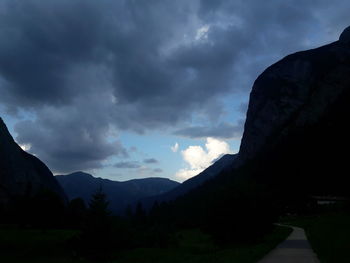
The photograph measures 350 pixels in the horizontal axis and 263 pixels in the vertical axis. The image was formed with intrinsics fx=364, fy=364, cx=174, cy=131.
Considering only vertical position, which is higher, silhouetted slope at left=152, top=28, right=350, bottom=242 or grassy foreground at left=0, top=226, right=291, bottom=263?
silhouetted slope at left=152, top=28, right=350, bottom=242

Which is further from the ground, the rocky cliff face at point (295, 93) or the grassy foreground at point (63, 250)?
the rocky cliff face at point (295, 93)

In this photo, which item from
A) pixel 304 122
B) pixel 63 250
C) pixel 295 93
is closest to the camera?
pixel 63 250

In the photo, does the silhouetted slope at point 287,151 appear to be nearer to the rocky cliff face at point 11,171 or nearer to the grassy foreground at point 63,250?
the grassy foreground at point 63,250

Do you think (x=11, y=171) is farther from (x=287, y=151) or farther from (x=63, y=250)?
(x=63, y=250)

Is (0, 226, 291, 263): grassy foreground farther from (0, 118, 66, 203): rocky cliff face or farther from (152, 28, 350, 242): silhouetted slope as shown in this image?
(0, 118, 66, 203): rocky cliff face

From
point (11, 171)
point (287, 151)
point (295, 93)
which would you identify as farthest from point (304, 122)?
point (11, 171)

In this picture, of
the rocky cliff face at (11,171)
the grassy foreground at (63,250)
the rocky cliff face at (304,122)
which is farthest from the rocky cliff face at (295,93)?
the grassy foreground at (63,250)

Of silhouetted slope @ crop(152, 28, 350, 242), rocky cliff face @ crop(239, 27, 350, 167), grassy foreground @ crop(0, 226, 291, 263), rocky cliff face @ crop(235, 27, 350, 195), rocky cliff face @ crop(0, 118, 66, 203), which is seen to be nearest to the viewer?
silhouetted slope @ crop(152, 28, 350, 242)

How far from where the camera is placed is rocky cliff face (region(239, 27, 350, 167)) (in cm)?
15838

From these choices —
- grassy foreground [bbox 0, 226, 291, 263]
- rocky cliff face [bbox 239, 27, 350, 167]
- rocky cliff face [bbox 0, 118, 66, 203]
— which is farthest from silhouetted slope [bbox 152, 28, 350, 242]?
rocky cliff face [bbox 0, 118, 66, 203]

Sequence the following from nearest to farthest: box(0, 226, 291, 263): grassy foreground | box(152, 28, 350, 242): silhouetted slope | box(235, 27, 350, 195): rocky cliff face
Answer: box(152, 28, 350, 242): silhouetted slope
box(0, 226, 291, 263): grassy foreground
box(235, 27, 350, 195): rocky cliff face

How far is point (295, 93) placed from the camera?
170 m

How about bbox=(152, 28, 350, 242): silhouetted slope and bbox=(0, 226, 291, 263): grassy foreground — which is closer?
bbox=(152, 28, 350, 242): silhouetted slope

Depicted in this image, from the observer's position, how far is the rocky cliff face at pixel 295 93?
520 feet
